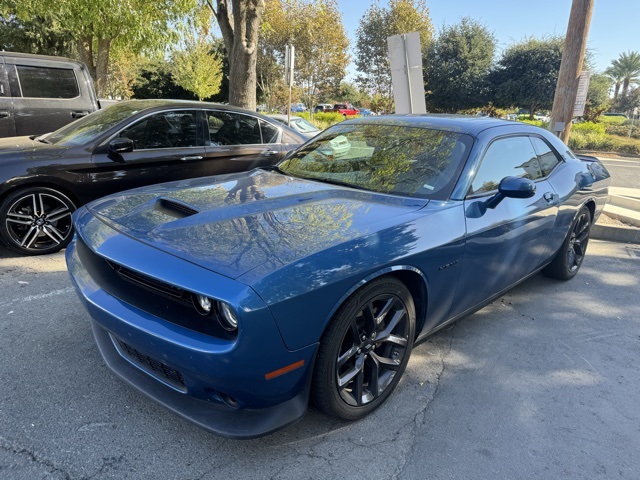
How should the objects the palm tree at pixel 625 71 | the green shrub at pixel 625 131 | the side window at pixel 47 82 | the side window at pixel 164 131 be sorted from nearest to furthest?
1. the side window at pixel 164 131
2. the side window at pixel 47 82
3. the green shrub at pixel 625 131
4. the palm tree at pixel 625 71

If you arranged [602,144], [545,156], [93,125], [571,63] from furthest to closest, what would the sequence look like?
[602,144], [571,63], [93,125], [545,156]

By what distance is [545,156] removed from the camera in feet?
12.5

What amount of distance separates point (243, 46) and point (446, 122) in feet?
19.8

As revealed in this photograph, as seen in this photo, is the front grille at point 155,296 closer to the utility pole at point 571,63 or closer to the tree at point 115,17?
the utility pole at point 571,63

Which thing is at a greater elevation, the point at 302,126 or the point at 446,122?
the point at 446,122

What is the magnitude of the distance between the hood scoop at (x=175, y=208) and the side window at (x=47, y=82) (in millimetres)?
5577

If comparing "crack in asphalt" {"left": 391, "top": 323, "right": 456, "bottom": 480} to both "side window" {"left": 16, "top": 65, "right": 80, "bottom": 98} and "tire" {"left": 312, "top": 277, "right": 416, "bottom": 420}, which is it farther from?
"side window" {"left": 16, "top": 65, "right": 80, "bottom": 98}

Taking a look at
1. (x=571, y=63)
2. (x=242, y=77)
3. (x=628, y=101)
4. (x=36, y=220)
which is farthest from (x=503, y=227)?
(x=628, y=101)

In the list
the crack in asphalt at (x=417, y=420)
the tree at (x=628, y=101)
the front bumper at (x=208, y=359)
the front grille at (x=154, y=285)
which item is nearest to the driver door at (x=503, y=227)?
the crack in asphalt at (x=417, y=420)

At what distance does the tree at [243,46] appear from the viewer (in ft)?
26.5

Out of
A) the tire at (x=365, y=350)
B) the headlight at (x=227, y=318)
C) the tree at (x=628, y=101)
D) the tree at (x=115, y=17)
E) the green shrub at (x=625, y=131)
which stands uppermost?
the tree at (x=115, y=17)

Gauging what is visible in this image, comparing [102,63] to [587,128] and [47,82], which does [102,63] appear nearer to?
[47,82]

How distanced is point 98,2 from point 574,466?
516 inches

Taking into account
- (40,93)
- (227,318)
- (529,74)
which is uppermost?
(40,93)
